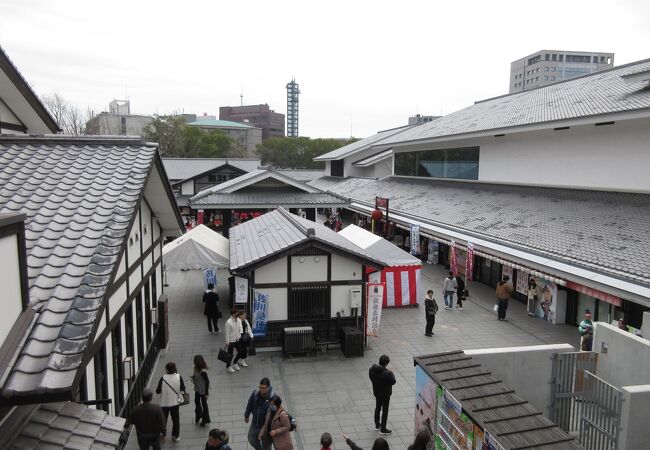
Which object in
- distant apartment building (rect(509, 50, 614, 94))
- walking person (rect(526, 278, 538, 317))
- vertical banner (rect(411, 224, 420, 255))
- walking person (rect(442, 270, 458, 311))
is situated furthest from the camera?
distant apartment building (rect(509, 50, 614, 94))

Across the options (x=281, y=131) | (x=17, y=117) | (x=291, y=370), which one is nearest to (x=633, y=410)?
(x=291, y=370)

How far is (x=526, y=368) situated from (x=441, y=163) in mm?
21971

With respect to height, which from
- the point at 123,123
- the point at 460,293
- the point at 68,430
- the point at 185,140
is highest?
the point at 123,123

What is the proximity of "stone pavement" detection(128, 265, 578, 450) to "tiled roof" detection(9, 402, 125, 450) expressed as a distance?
4312 millimetres

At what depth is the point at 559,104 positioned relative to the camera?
2089 cm

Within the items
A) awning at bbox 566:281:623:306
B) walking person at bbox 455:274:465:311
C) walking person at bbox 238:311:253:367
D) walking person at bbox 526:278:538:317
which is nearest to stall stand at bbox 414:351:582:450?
walking person at bbox 238:311:253:367

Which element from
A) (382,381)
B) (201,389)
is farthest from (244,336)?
(382,381)

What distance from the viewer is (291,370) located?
11.4m

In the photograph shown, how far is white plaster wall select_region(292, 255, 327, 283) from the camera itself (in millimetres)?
12352

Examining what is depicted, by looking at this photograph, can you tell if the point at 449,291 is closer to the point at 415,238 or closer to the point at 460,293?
the point at 460,293

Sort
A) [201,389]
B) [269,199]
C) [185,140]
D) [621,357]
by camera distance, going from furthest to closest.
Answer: [185,140] < [269,199] < [621,357] < [201,389]

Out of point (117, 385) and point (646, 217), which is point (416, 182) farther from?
point (117, 385)

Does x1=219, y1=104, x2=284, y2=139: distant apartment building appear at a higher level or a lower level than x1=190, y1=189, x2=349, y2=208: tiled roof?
higher

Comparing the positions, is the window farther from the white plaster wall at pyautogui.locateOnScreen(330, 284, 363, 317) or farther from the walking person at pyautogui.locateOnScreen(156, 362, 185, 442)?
the walking person at pyautogui.locateOnScreen(156, 362, 185, 442)
